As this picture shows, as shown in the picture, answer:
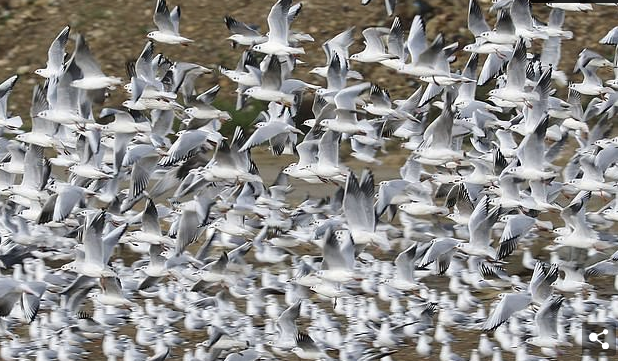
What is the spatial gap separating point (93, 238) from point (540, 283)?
13.8 feet

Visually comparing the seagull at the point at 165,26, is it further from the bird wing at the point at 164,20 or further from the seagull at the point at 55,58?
the seagull at the point at 55,58

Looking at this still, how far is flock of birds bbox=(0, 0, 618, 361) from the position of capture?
48.4ft

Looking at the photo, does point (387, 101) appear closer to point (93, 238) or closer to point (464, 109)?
point (464, 109)

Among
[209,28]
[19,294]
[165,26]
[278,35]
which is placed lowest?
[209,28]

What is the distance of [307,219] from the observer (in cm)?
1742

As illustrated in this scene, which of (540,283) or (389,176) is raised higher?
(540,283)

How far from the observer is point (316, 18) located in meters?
25.7

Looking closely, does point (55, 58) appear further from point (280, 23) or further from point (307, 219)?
point (307, 219)

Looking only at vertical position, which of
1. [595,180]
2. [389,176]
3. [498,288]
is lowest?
[389,176]

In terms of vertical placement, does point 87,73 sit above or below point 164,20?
above

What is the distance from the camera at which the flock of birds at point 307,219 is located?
14.8 metres

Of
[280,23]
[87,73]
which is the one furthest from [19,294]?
[280,23]

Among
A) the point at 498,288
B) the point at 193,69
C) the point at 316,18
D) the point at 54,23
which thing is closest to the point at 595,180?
the point at 498,288

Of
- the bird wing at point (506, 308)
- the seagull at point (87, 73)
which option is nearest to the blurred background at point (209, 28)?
the seagull at point (87, 73)
